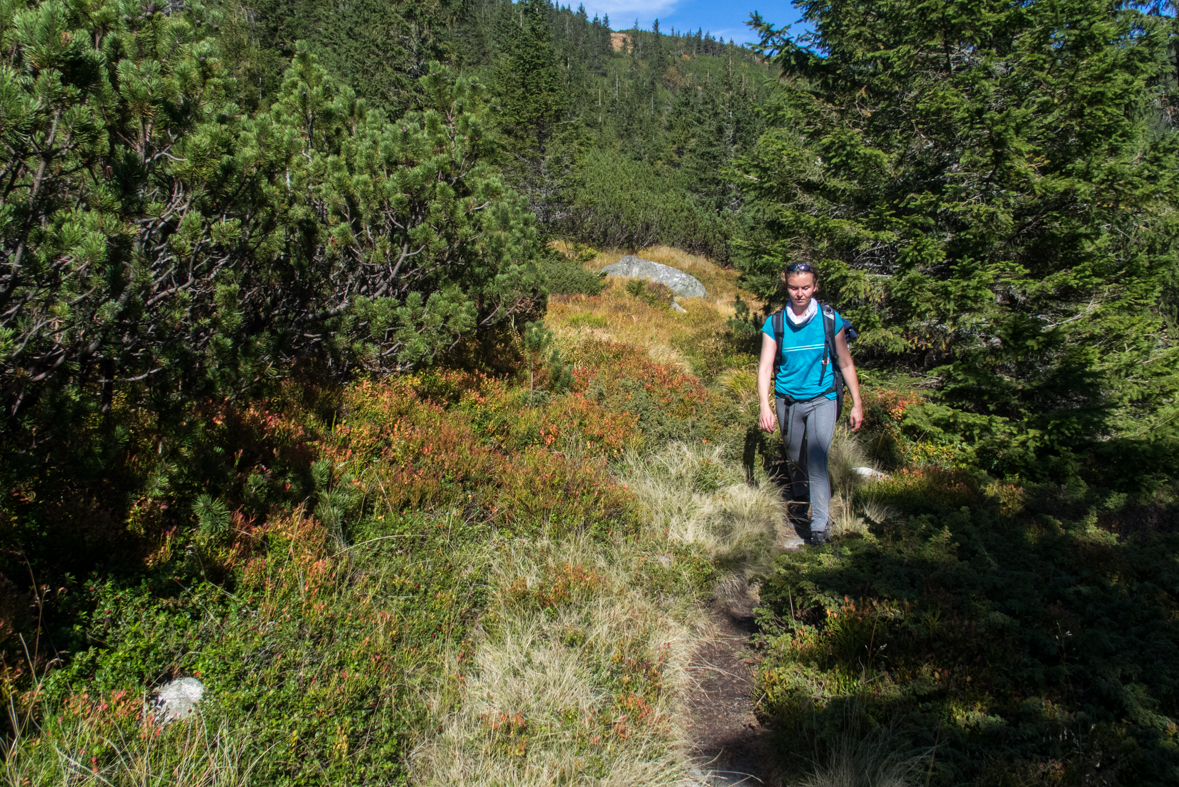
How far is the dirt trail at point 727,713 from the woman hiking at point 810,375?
3.95 feet

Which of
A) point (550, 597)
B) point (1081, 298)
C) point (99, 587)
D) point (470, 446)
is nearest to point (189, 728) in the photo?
point (99, 587)

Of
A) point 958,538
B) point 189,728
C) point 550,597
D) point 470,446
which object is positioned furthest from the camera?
point 470,446

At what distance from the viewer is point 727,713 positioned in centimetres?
298

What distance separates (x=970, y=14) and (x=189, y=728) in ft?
28.1

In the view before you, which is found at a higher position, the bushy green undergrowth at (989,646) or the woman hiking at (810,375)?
the woman hiking at (810,375)

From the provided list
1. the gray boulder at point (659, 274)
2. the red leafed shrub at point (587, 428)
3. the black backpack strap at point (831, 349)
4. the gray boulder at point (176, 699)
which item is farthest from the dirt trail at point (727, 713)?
the gray boulder at point (659, 274)

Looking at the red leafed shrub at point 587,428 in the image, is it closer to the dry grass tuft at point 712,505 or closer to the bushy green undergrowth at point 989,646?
the dry grass tuft at point 712,505

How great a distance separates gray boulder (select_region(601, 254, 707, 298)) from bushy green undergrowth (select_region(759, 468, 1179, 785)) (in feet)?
45.2

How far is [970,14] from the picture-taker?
619cm

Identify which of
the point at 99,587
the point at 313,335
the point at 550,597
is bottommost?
the point at 550,597

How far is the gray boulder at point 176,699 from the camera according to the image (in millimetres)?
2183

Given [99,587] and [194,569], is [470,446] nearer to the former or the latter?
[194,569]

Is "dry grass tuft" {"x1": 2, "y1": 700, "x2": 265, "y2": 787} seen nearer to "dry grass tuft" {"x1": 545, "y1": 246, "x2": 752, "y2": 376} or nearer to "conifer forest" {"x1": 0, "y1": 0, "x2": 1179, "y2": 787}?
"conifer forest" {"x1": 0, "y1": 0, "x2": 1179, "y2": 787}

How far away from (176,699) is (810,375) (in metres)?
4.00
